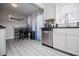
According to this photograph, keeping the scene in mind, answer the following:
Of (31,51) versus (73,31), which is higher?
(73,31)

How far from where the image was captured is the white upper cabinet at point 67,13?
9.98 feet

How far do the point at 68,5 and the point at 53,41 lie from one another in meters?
1.55

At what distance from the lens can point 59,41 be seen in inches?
118

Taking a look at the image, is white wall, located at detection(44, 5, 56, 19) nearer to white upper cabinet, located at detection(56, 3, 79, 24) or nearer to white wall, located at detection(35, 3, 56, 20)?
white wall, located at detection(35, 3, 56, 20)

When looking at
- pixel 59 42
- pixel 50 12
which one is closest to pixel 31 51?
pixel 59 42

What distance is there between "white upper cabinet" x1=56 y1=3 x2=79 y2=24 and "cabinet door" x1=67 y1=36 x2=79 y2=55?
0.89 meters

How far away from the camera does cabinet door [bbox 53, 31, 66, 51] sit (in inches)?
110

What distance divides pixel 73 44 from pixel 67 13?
4.77 feet

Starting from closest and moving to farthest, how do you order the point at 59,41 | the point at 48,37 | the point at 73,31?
the point at 73,31 → the point at 59,41 → the point at 48,37

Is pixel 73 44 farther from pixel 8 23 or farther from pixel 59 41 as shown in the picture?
pixel 8 23

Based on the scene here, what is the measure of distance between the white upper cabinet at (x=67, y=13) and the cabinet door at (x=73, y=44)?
89cm

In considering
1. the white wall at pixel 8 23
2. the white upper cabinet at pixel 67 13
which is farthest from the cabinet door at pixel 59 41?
the white wall at pixel 8 23

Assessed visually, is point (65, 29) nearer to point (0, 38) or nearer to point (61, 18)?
point (61, 18)

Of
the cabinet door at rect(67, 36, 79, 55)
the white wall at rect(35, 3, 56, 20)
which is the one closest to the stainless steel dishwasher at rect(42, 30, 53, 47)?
the white wall at rect(35, 3, 56, 20)
